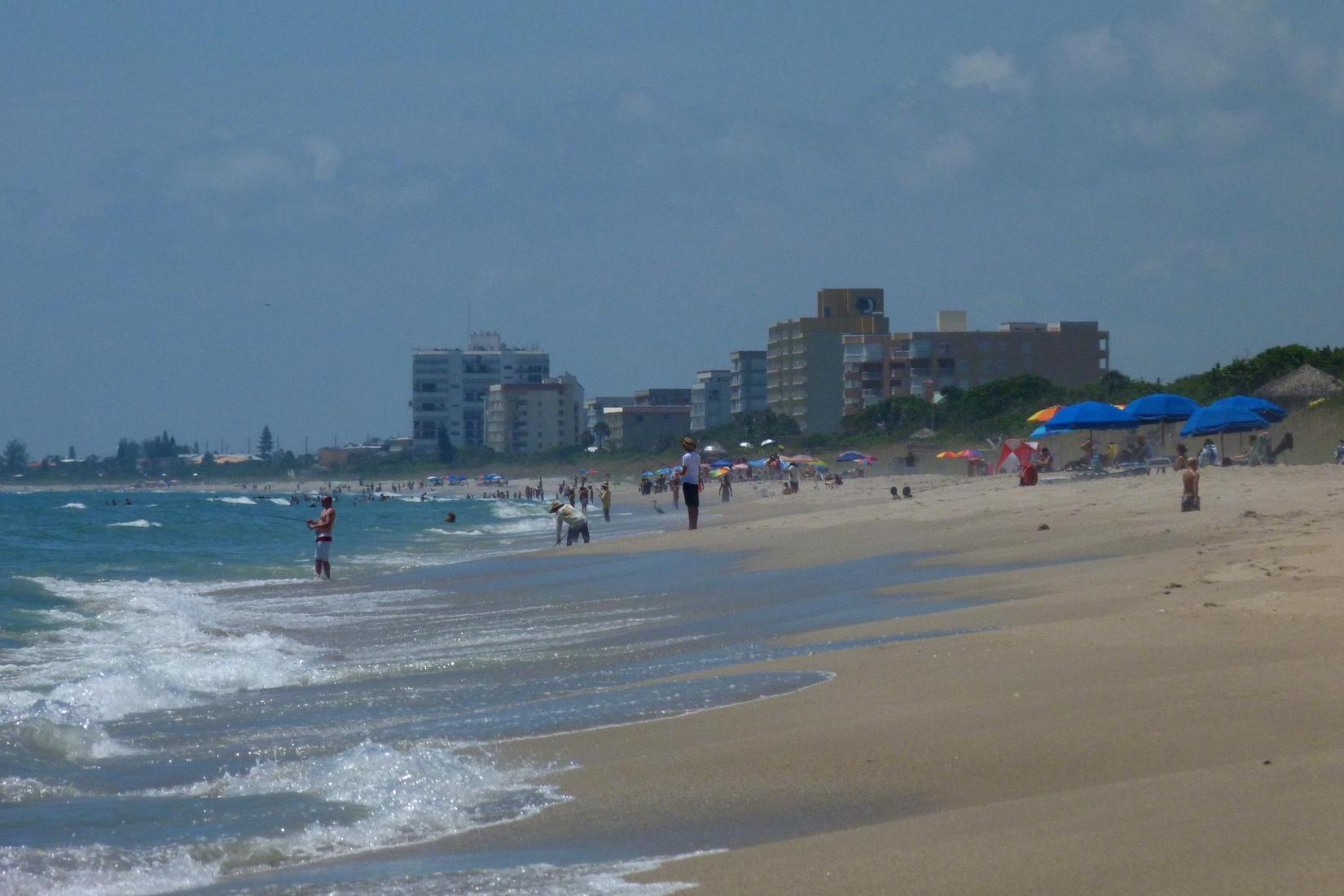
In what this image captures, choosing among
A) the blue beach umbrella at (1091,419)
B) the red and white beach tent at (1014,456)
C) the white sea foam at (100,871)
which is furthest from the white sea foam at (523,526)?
the white sea foam at (100,871)

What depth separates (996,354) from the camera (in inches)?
4097

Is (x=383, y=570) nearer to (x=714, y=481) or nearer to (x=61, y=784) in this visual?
(x=61, y=784)

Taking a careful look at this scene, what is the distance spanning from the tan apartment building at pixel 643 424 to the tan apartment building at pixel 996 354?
156ft

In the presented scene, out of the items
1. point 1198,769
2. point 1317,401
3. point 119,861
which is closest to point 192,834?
point 119,861

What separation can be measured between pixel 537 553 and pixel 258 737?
15.4 m

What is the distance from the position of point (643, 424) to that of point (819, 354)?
134 feet

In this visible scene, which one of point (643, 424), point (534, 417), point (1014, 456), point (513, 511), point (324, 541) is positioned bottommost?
point (513, 511)

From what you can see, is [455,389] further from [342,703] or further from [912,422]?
[342,703]

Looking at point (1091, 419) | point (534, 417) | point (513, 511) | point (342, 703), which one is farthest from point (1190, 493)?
point (534, 417)

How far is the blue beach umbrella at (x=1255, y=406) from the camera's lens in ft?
93.6

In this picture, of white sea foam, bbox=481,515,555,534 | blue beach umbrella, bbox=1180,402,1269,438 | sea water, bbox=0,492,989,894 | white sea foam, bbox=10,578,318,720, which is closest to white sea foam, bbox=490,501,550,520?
white sea foam, bbox=481,515,555,534

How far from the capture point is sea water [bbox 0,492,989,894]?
4621mm

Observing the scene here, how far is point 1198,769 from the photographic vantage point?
446 cm

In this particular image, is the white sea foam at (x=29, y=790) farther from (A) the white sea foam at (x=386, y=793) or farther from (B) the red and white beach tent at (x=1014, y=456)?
(B) the red and white beach tent at (x=1014, y=456)
